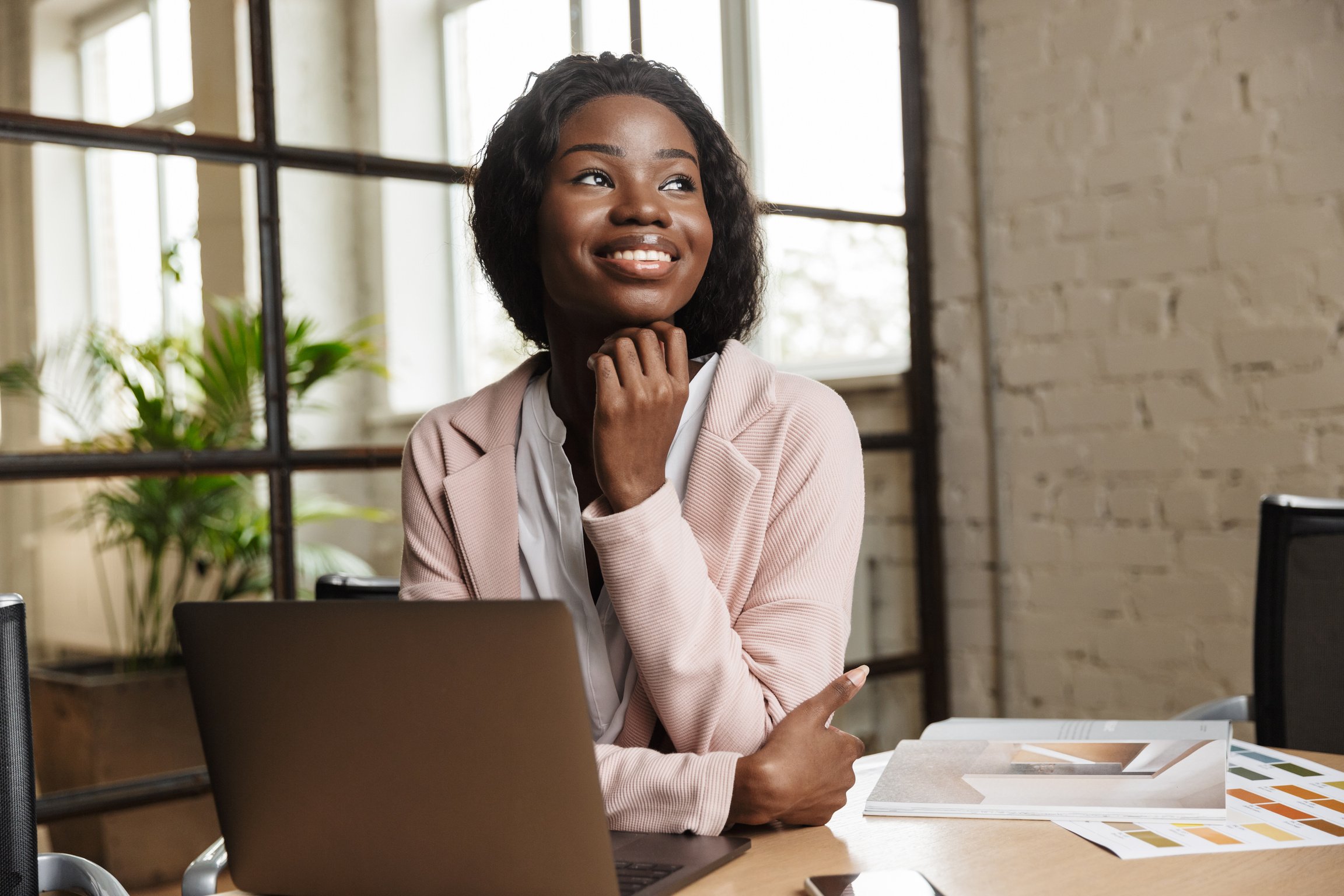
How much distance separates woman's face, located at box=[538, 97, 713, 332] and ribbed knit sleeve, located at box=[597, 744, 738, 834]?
0.46 m

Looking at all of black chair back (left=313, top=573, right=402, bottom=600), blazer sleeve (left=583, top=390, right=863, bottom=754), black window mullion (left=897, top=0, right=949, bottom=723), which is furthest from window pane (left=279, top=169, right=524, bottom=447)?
black window mullion (left=897, top=0, right=949, bottom=723)

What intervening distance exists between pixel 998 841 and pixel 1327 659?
2.82 ft

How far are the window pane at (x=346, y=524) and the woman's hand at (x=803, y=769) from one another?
1141mm

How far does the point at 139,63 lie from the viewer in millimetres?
1880

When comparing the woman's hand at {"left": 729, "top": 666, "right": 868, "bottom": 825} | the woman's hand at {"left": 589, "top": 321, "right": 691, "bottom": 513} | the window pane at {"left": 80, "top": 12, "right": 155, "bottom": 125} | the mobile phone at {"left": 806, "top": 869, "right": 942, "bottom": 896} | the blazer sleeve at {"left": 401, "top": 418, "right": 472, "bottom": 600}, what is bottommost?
the mobile phone at {"left": 806, "top": 869, "right": 942, "bottom": 896}

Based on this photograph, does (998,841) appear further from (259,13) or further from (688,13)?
(688,13)

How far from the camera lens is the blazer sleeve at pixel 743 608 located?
994 millimetres

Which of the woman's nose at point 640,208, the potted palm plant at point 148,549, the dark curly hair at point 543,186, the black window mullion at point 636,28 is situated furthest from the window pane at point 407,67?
the woman's nose at point 640,208

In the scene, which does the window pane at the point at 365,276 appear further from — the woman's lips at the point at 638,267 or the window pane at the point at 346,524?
the woman's lips at the point at 638,267

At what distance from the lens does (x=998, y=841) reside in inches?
34.5

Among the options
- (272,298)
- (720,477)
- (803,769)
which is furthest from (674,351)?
(272,298)

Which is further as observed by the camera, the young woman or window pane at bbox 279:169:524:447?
window pane at bbox 279:169:524:447

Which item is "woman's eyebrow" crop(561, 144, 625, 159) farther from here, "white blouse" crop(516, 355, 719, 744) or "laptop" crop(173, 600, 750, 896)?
"laptop" crop(173, 600, 750, 896)

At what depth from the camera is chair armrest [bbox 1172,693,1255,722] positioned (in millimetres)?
1603
